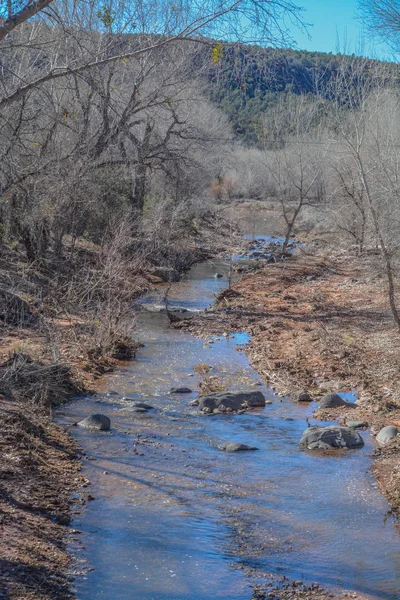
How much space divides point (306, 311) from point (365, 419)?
30.7ft

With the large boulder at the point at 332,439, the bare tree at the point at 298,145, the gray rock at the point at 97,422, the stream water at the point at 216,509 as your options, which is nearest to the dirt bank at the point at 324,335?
the large boulder at the point at 332,439

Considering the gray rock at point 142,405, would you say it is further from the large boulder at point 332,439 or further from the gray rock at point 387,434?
the gray rock at point 387,434

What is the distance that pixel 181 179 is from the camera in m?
32.9

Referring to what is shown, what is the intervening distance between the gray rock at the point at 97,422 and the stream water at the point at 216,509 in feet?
0.51

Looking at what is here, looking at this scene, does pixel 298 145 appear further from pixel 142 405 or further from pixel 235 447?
pixel 235 447

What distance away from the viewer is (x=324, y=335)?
53.3 ft

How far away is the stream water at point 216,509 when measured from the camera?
620cm

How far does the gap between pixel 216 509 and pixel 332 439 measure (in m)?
2.80

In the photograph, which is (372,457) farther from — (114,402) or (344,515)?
(114,402)

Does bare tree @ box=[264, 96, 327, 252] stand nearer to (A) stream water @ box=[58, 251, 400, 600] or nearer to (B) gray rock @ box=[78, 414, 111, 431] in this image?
(A) stream water @ box=[58, 251, 400, 600]

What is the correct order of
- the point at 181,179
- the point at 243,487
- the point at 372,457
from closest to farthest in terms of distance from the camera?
1. the point at 243,487
2. the point at 372,457
3. the point at 181,179

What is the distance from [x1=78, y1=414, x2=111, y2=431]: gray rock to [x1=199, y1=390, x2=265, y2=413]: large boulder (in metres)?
1.81

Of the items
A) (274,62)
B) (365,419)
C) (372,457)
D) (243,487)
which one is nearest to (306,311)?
(365,419)

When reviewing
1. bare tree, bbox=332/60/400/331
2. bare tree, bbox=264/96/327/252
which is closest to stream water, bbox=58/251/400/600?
bare tree, bbox=332/60/400/331
